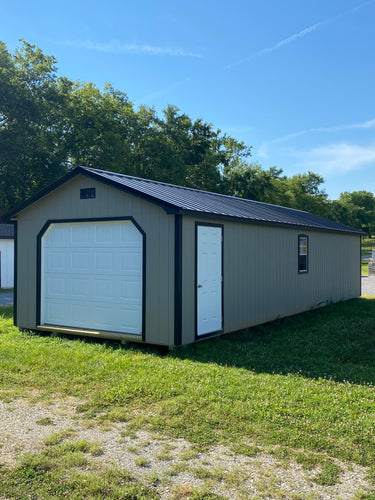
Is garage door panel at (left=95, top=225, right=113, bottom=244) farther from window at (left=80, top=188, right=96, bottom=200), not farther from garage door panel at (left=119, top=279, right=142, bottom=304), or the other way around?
garage door panel at (left=119, top=279, right=142, bottom=304)

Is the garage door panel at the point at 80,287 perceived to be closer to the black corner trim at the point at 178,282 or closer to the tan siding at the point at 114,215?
the tan siding at the point at 114,215

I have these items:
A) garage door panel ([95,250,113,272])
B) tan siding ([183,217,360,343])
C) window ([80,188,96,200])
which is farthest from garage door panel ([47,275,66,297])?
tan siding ([183,217,360,343])

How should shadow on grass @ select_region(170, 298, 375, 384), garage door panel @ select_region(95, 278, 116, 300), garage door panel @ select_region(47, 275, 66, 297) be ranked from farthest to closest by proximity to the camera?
1. garage door panel @ select_region(47, 275, 66, 297)
2. garage door panel @ select_region(95, 278, 116, 300)
3. shadow on grass @ select_region(170, 298, 375, 384)

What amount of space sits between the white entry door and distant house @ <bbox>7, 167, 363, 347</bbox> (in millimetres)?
19

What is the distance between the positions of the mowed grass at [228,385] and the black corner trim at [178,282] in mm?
328

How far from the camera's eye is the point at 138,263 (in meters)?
8.11

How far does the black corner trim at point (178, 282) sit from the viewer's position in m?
7.46

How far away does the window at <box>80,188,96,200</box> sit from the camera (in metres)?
8.73

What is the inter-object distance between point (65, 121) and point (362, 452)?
25.3 meters

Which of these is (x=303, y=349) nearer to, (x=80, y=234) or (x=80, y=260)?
(x=80, y=260)

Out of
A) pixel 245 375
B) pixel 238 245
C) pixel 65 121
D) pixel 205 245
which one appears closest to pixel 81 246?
pixel 205 245

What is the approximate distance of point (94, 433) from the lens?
4.24 metres

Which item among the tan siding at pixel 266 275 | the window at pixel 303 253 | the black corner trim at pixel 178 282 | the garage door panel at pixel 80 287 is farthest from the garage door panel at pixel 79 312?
the window at pixel 303 253

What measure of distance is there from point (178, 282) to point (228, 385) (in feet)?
7.74
